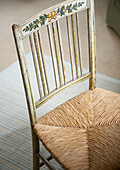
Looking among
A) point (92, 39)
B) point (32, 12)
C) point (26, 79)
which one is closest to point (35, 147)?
point (26, 79)

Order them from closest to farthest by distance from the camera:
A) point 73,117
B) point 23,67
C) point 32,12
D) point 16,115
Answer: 1. point 23,67
2. point 73,117
3. point 16,115
4. point 32,12

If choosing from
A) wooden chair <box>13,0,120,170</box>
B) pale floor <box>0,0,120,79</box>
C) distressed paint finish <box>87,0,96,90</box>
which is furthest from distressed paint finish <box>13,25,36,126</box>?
pale floor <box>0,0,120,79</box>

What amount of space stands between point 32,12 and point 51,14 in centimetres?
228

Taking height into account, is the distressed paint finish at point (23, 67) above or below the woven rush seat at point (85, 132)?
above

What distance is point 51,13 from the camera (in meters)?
0.99

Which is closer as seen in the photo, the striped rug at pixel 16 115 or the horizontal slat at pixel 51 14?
the horizontal slat at pixel 51 14

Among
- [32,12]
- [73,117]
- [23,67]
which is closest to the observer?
[23,67]

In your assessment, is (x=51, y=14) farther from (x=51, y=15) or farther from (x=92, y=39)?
(x=92, y=39)

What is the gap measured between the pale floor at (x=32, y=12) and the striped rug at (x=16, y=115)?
0.58 ft

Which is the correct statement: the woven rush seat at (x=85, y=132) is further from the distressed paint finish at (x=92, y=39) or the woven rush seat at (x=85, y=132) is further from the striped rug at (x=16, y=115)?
the striped rug at (x=16, y=115)

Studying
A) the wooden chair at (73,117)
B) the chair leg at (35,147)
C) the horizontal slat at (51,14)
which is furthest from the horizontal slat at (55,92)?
the horizontal slat at (51,14)

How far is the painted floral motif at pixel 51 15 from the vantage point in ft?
3.10

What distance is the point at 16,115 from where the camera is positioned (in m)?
1.73

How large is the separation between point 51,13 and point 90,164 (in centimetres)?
58
